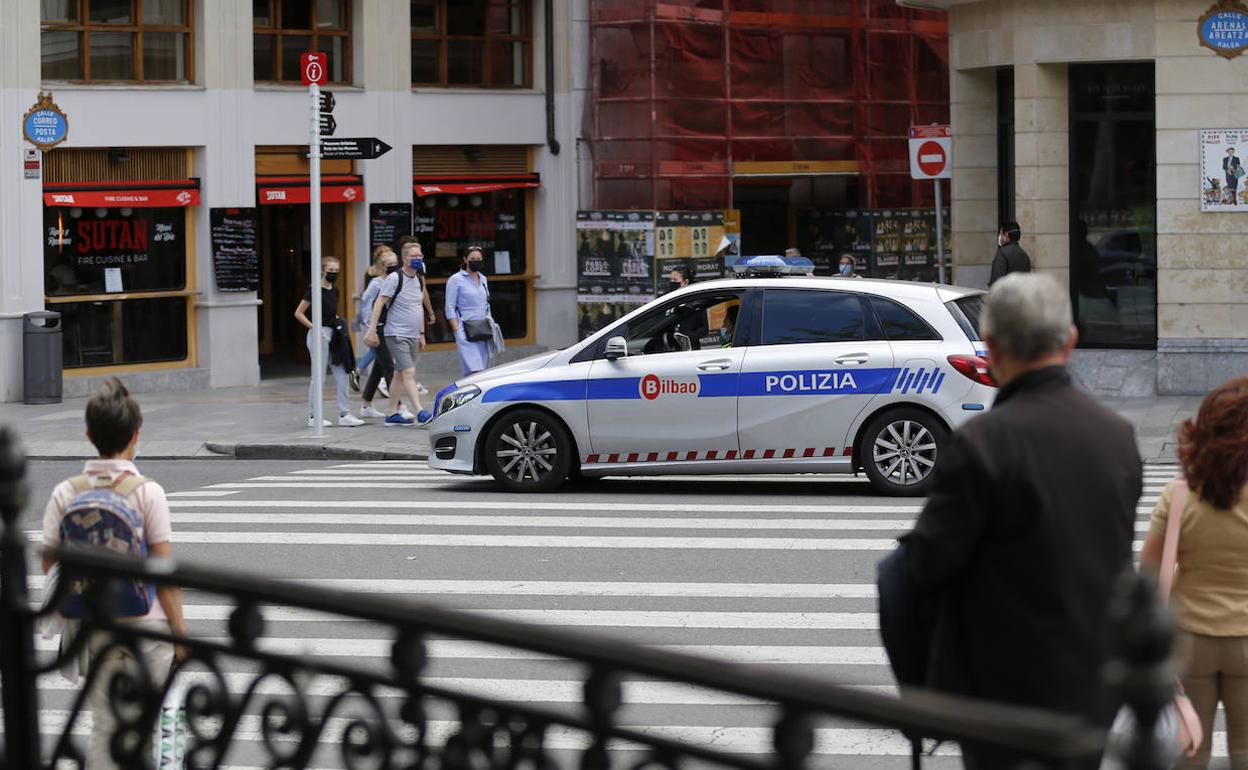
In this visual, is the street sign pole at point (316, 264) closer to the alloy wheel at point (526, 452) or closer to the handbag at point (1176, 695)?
the alloy wheel at point (526, 452)

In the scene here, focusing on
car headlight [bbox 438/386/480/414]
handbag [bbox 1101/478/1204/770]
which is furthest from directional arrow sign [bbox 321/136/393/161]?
handbag [bbox 1101/478/1204/770]

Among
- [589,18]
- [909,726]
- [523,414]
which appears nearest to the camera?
[909,726]

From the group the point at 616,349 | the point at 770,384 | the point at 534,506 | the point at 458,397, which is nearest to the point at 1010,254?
the point at 770,384

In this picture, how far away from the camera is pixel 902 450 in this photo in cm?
1399

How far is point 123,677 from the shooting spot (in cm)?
405

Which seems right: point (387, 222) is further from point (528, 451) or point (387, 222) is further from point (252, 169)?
point (528, 451)

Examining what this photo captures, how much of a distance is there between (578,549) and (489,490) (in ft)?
10.4

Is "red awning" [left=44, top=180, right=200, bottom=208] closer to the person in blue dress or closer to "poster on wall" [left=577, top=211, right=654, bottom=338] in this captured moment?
the person in blue dress

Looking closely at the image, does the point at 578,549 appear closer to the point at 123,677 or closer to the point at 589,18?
the point at 123,677

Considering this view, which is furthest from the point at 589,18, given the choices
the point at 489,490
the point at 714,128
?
the point at 489,490

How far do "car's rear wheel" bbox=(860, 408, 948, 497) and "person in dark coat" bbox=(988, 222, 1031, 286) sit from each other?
6428mm

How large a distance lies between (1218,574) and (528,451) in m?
9.45

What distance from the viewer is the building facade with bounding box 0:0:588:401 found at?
2272 centimetres

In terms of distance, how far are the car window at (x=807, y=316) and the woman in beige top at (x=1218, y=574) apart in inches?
332
